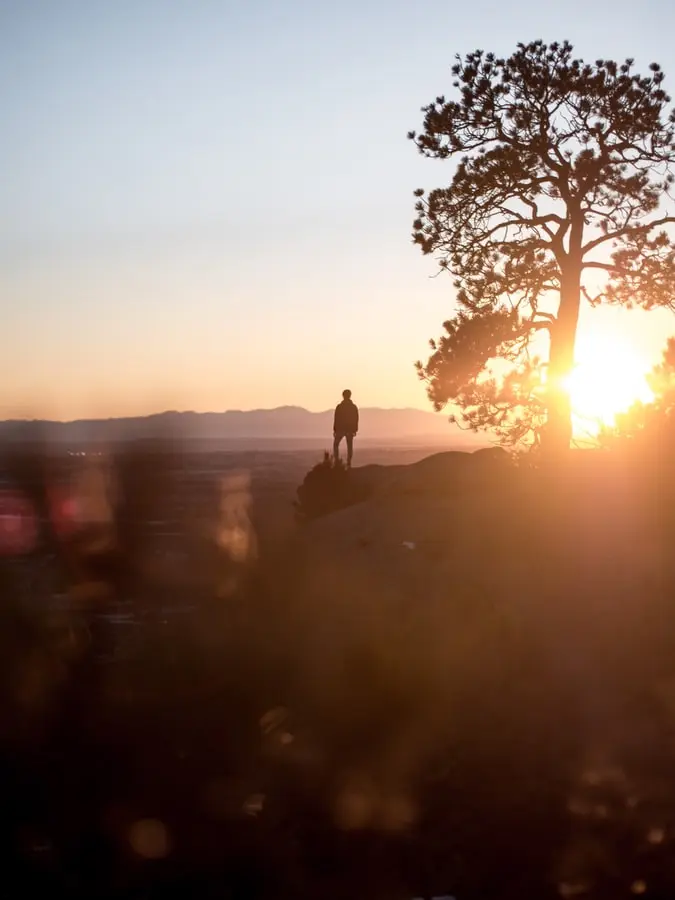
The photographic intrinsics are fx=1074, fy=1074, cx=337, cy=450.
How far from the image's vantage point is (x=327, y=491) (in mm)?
24984

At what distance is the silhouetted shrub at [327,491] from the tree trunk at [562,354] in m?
5.01

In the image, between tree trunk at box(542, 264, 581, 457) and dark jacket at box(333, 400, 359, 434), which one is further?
tree trunk at box(542, 264, 581, 457)

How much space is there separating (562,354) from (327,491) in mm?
6734

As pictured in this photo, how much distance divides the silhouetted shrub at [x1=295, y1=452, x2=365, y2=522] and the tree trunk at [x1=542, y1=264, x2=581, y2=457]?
501cm

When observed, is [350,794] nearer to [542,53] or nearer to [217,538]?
[217,538]

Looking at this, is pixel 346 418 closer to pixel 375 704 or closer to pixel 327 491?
pixel 327 491

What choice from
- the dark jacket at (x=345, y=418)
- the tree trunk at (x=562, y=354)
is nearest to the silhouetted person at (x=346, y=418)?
the dark jacket at (x=345, y=418)

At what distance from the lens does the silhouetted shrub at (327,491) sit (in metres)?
24.6

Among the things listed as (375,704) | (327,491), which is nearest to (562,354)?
(327,491)

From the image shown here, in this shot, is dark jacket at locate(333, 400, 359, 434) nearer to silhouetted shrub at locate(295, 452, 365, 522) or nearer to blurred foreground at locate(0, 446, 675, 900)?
silhouetted shrub at locate(295, 452, 365, 522)

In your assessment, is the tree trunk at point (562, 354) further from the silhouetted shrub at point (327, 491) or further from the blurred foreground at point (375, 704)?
the silhouetted shrub at point (327, 491)

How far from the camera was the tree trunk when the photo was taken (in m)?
26.2

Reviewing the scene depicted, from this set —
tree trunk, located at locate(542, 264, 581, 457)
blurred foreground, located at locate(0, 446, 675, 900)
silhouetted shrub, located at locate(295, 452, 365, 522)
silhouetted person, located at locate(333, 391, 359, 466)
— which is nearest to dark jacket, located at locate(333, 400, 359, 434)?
silhouetted person, located at locate(333, 391, 359, 466)

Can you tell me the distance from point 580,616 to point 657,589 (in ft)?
5.22
